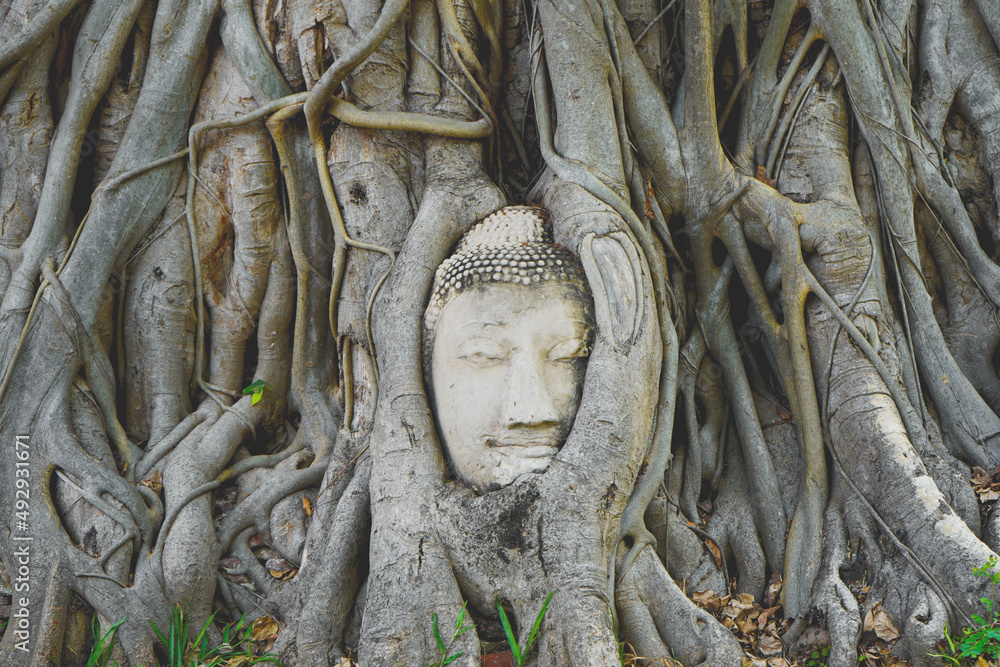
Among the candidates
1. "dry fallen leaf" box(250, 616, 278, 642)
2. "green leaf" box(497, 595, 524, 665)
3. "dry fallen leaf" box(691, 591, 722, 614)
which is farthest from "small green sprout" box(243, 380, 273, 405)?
"dry fallen leaf" box(691, 591, 722, 614)

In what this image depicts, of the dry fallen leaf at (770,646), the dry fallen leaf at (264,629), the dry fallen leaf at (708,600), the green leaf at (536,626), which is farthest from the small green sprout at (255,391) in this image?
the dry fallen leaf at (770,646)

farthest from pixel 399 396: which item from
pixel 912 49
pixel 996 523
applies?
pixel 912 49

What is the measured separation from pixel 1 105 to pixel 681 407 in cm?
338

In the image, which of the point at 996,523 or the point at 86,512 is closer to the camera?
the point at 996,523

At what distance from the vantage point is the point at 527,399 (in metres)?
2.48

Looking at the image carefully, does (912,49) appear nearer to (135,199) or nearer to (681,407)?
(681,407)

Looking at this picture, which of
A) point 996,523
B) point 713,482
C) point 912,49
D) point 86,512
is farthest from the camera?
point 912,49

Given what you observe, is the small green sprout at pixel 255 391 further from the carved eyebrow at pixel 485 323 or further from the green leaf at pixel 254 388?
the carved eyebrow at pixel 485 323

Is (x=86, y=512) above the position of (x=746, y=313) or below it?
below

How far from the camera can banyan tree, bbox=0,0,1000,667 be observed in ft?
8.21

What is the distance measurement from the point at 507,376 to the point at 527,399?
0.43ft

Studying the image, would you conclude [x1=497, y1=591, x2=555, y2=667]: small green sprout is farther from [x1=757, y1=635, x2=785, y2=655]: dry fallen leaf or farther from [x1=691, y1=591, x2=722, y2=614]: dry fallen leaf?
[x1=757, y1=635, x2=785, y2=655]: dry fallen leaf

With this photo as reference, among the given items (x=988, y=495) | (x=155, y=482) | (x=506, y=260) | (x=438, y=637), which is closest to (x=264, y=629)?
(x=155, y=482)

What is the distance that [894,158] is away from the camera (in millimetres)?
3158
